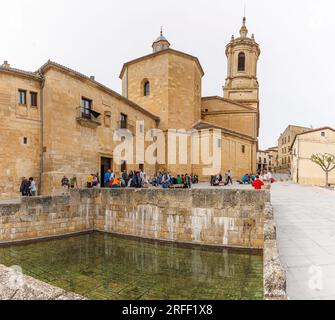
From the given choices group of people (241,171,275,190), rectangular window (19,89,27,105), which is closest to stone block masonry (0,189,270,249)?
group of people (241,171,275,190)

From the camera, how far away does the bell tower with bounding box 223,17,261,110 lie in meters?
36.0

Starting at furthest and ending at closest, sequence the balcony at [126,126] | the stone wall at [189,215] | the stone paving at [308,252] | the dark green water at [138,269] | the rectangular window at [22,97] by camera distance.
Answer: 1. the balcony at [126,126]
2. the rectangular window at [22,97]
3. the stone wall at [189,215]
4. the dark green water at [138,269]
5. the stone paving at [308,252]

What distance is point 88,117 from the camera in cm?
1655

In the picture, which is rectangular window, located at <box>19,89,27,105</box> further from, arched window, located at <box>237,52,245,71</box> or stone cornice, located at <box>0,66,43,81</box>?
arched window, located at <box>237,52,245,71</box>

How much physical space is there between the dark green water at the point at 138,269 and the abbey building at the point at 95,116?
18.7 feet

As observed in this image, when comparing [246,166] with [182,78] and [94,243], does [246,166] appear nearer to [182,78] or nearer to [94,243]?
[182,78]

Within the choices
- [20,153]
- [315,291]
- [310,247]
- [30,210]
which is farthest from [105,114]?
[315,291]

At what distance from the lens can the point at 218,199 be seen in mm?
9625

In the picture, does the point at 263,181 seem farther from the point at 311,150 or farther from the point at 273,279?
the point at 311,150

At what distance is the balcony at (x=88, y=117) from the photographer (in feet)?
51.8

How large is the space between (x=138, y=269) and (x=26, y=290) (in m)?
6.29

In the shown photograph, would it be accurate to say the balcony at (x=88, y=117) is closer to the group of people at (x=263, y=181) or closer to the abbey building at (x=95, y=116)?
the abbey building at (x=95, y=116)

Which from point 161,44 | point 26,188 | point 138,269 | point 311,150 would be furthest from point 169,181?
point 161,44

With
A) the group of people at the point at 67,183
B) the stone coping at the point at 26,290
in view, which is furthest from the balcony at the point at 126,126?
the stone coping at the point at 26,290
